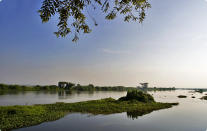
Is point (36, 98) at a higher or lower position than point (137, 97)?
lower

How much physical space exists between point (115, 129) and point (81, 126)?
297cm

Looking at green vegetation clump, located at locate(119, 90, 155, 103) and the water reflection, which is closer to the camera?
the water reflection

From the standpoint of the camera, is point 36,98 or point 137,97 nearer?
point 137,97

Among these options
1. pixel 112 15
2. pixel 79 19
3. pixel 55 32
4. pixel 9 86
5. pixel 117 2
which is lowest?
pixel 9 86

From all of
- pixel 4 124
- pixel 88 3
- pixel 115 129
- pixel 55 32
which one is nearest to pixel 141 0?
pixel 88 3

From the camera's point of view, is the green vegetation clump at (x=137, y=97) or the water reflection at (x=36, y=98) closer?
the water reflection at (x=36, y=98)

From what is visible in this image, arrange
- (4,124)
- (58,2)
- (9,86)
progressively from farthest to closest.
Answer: (9,86), (4,124), (58,2)

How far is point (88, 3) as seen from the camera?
485 cm

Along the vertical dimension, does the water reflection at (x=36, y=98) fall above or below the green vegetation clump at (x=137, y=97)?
below

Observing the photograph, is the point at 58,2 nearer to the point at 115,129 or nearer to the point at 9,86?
the point at 115,129

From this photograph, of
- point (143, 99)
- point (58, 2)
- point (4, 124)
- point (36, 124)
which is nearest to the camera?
point (58, 2)

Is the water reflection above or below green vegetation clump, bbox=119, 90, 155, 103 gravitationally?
below

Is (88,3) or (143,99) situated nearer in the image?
(88,3)

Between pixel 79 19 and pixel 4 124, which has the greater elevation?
pixel 79 19
